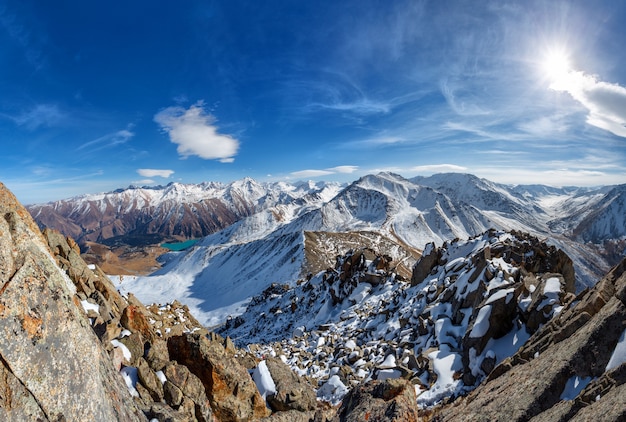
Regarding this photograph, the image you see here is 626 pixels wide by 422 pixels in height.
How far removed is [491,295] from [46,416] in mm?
20838

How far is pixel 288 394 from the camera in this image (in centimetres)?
1416

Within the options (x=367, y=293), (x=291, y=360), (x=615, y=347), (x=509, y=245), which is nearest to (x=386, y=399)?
(x=615, y=347)

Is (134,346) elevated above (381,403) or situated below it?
above

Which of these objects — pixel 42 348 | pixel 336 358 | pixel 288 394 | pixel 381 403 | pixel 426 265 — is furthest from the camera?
pixel 426 265

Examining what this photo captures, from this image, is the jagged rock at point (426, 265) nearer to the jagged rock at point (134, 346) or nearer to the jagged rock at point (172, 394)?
the jagged rock at point (172, 394)

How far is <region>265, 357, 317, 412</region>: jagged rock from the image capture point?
45.4 feet

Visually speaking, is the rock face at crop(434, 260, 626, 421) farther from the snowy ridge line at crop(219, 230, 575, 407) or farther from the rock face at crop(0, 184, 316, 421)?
the rock face at crop(0, 184, 316, 421)

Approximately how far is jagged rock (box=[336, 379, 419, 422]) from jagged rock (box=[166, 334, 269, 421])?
4.07m

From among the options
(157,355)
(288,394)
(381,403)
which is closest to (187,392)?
(157,355)

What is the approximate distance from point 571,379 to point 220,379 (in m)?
12.4

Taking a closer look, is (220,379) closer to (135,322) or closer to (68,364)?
(135,322)

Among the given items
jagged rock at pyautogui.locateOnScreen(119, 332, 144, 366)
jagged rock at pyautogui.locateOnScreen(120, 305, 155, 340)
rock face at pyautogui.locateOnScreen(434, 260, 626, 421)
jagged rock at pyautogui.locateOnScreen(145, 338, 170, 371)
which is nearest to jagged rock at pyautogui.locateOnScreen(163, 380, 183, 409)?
jagged rock at pyautogui.locateOnScreen(145, 338, 170, 371)

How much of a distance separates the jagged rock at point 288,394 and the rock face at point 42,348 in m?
7.80

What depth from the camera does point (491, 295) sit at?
58.7 ft
